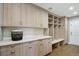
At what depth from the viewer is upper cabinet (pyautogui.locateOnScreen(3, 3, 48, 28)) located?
1.78 meters

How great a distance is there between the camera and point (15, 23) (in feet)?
6.33

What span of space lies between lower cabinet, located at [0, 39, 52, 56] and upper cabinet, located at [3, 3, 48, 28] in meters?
0.52

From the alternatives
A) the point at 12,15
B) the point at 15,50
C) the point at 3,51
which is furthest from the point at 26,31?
the point at 3,51

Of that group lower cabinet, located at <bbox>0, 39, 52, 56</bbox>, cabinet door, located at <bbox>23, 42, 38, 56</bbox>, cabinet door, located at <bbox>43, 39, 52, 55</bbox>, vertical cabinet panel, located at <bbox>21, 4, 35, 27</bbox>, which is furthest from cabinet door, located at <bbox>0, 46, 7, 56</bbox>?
cabinet door, located at <bbox>43, 39, 52, 55</bbox>

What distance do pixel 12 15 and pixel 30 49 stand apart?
0.97 meters

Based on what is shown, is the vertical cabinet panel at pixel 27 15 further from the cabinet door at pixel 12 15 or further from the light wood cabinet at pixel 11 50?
the light wood cabinet at pixel 11 50

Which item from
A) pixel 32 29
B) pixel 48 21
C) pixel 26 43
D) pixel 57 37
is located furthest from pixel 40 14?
pixel 26 43

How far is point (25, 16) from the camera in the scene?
221cm

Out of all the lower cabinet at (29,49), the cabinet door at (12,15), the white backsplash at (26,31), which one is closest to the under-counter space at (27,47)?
the lower cabinet at (29,49)

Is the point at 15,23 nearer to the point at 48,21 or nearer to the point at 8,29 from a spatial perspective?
the point at 8,29

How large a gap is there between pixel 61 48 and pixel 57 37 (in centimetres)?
38

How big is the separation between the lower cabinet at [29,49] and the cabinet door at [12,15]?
1.76 feet

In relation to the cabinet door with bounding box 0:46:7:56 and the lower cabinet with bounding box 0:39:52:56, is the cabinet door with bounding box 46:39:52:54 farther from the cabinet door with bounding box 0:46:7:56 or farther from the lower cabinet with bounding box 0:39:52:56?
the cabinet door with bounding box 0:46:7:56

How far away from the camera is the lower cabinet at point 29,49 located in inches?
60.5
